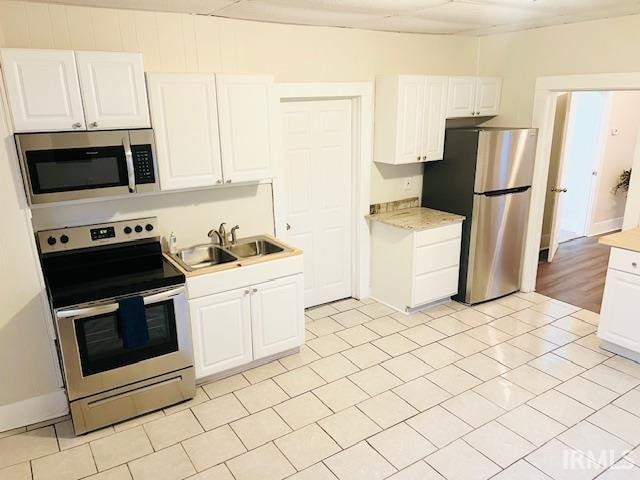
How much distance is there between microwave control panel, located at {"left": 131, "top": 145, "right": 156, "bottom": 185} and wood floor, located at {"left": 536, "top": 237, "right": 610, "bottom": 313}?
4.01m

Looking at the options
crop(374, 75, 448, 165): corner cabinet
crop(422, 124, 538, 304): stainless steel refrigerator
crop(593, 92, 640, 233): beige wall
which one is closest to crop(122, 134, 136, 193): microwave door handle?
crop(374, 75, 448, 165): corner cabinet

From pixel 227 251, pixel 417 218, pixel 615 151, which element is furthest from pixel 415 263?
pixel 615 151

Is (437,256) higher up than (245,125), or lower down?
lower down

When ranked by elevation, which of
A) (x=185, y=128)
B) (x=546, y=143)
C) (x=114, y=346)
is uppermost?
(x=185, y=128)

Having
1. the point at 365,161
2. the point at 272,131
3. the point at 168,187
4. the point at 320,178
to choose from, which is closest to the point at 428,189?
the point at 365,161

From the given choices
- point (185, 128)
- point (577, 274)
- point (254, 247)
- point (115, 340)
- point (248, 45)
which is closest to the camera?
point (115, 340)

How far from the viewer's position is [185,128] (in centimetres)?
307

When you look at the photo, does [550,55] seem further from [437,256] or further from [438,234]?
[437,256]

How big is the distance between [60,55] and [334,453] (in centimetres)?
270

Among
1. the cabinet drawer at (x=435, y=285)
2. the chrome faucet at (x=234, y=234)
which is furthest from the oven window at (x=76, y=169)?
the cabinet drawer at (x=435, y=285)

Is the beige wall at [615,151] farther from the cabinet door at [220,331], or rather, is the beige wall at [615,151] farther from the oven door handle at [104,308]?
the oven door handle at [104,308]

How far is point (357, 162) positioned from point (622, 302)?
7.92 ft

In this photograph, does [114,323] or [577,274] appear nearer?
[114,323]

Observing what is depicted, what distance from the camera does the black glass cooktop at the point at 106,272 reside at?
8.89 feet
